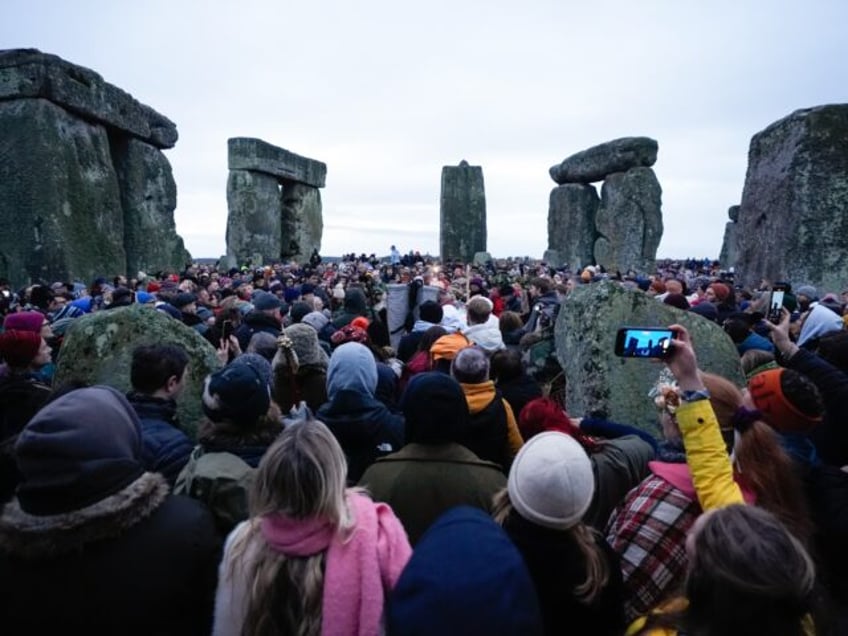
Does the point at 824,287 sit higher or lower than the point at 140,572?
higher

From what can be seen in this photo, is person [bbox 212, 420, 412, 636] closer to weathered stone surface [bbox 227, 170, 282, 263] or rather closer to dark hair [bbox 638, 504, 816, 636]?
dark hair [bbox 638, 504, 816, 636]

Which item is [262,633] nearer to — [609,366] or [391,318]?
[609,366]

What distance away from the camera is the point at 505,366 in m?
3.43

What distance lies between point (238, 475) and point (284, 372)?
5.14ft

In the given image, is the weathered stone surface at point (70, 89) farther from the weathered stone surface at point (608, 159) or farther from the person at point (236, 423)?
the weathered stone surface at point (608, 159)

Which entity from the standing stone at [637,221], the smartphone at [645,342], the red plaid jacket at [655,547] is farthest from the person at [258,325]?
the standing stone at [637,221]

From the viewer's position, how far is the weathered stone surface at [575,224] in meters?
21.0

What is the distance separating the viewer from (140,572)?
1301mm

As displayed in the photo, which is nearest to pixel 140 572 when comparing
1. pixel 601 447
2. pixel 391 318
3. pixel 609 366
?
pixel 601 447

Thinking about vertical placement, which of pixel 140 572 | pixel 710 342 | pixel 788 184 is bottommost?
pixel 140 572

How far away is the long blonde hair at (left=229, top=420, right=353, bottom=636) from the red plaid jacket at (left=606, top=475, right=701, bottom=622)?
0.87m

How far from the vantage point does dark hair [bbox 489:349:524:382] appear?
11.2ft

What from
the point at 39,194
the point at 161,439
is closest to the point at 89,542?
the point at 161,439

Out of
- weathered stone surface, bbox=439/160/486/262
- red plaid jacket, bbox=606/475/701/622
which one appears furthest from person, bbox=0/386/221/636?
weathered stone surface, bbox=439/160/486/262
